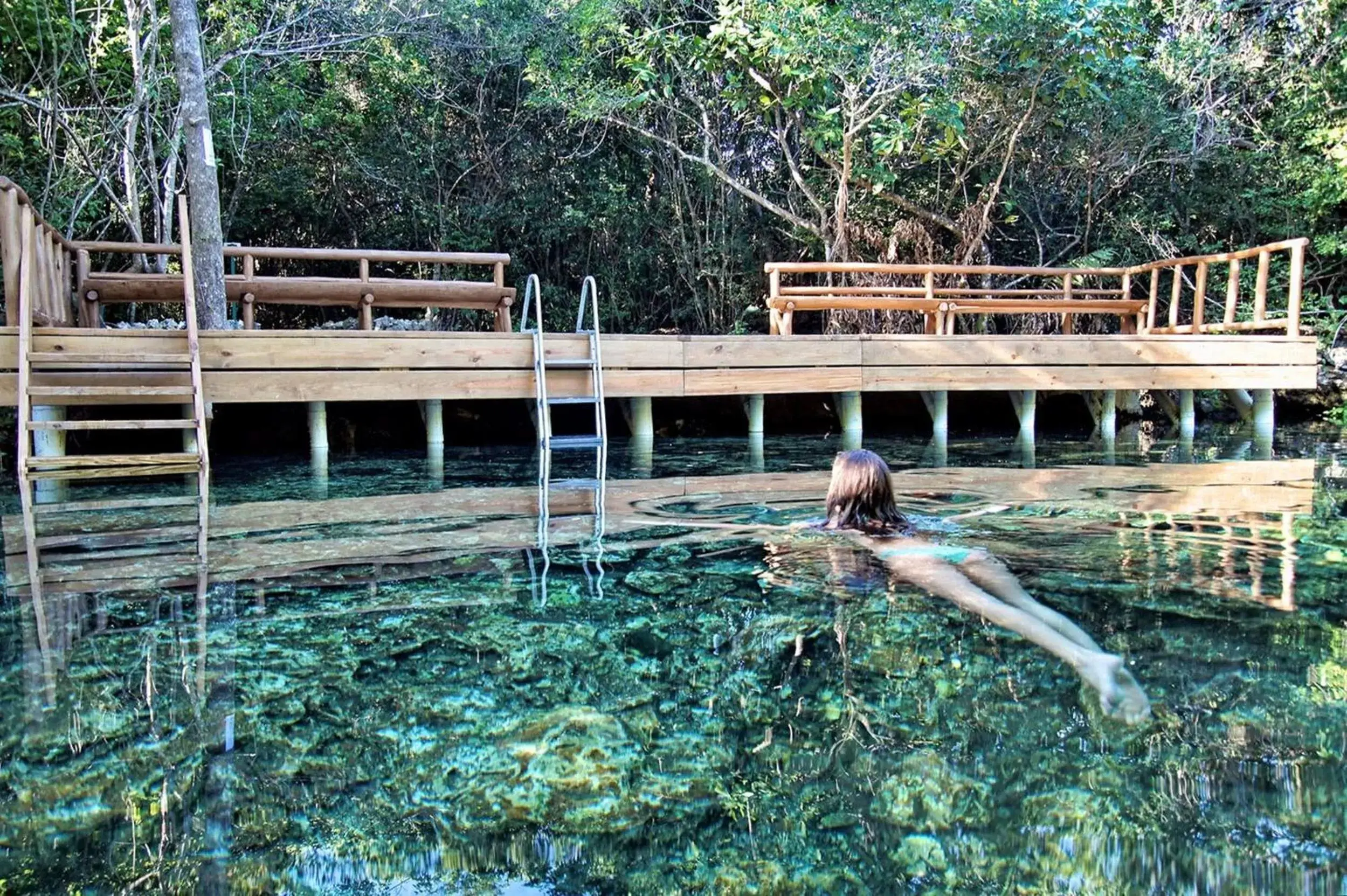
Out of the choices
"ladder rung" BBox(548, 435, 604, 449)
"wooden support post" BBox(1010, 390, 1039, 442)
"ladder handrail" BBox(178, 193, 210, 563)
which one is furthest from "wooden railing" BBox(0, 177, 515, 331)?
"wooden support post" BBox(1010, 390, 1039, 442)

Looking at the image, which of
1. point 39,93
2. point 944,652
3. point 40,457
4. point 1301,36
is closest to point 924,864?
point 944,652

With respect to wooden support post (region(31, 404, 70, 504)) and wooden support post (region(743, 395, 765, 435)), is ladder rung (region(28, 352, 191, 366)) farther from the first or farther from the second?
wooden support post (region(743, 395, 765, 435))

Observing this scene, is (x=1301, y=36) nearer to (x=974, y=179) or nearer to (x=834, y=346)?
(x=974, y=179)

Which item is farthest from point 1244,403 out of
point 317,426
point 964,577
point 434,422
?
point 964,577

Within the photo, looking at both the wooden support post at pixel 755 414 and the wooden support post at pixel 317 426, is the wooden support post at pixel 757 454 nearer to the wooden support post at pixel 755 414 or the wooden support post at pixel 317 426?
the wooden support post at pixel 755 414

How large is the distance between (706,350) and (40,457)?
520cm

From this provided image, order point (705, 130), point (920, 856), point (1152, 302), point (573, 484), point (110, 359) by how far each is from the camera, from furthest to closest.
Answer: point (705, 130) → point (1152, 302) → point (110, 359) → point (573, 484) → point (920, 856)

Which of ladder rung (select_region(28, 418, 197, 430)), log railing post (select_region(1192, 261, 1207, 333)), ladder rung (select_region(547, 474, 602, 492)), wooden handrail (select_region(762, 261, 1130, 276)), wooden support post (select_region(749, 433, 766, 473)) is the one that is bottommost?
wooden support post (select_region(749, 433, 766, 473))

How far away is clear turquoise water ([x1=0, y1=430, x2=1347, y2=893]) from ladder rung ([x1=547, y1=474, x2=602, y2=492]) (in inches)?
80.9

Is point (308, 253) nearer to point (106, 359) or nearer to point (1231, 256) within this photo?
point (106, 359)

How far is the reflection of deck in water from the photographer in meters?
4.47

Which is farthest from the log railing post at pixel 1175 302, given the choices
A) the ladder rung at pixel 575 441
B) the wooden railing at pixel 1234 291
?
the ladder rung at pixel 575 441

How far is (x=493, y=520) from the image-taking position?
570 cm

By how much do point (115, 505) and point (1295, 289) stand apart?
10.5 metres
